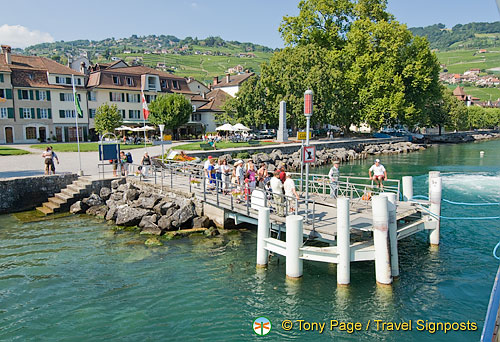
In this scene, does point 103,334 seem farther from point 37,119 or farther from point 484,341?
point 37,119

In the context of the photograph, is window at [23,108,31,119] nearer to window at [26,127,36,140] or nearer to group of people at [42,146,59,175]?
window at [26,127,36,140]

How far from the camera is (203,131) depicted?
71938 millimetres

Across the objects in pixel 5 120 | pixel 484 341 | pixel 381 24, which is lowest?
pixel 484 341

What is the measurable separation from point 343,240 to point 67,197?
17.0 meters

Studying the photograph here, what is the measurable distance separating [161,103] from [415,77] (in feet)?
123

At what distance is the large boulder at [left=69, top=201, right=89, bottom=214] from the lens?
71.7 feet

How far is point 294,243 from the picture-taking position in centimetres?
1212

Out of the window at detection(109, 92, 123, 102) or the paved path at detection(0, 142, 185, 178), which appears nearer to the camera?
the paved path at detection(0, 142, 185, 178)

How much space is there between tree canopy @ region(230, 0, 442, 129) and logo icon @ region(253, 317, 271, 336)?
45756 mm

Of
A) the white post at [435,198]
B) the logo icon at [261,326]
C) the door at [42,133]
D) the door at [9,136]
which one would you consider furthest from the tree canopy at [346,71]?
the logo icon at [261,326]

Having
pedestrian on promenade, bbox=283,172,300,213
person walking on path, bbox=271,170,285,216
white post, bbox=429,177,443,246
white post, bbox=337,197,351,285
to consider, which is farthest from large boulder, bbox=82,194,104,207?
white post, bbox=429,177,443,246

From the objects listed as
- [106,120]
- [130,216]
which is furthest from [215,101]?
[130,216]

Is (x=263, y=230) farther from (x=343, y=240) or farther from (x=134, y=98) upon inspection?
A: (x=134, y=98)

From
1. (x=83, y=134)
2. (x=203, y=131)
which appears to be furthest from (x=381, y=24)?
(x=83, y=134)
